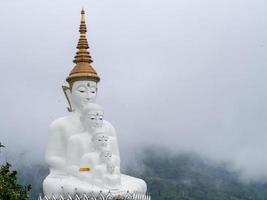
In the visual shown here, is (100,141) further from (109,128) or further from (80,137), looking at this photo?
(109,128)

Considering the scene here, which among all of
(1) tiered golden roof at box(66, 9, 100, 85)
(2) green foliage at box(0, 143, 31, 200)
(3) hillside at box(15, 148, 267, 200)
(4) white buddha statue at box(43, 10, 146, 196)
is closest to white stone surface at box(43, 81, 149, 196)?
(4) white buddha statue at box(43, 10, 146, 196)

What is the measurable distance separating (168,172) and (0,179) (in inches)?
3387

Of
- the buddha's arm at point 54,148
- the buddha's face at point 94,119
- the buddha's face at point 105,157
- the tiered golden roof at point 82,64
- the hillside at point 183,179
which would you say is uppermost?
the hillside at point 183,179

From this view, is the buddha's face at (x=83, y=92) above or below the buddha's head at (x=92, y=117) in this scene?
above

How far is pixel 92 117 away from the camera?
24.2 m

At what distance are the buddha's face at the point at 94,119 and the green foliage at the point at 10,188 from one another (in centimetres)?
319

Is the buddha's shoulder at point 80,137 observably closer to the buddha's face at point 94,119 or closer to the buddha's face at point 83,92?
the buddha's face at point 94,119

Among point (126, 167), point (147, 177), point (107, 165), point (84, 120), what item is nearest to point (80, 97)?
point (84, 120)

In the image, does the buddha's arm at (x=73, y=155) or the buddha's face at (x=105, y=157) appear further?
the buddha's arm at (x=73, y=155)

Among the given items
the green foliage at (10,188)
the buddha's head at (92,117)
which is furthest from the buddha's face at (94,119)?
the green foliage at (10,188)

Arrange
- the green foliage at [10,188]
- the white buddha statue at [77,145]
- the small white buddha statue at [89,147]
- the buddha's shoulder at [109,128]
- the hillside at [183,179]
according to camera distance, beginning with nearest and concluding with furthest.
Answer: the green foliage at [10,188], the white buddha statue at [77,145], the small white buddha statue at [89,147], the buddha's shoulder at [109,128], the hillside at [183,179]

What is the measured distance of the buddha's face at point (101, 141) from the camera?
2384 centimetres

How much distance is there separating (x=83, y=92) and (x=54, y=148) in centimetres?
225

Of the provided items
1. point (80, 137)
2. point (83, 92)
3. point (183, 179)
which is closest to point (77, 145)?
point (80, 137)
